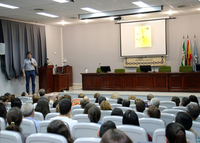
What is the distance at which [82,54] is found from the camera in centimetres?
1270

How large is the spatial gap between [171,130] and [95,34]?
10.9 m

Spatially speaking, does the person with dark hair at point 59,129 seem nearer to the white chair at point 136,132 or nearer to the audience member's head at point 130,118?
the white chair at point 136,132

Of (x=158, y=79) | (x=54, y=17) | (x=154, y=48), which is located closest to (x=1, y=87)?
(x=54, y=17)

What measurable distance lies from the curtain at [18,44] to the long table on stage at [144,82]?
272 centimetres

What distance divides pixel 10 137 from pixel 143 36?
972 centimetres

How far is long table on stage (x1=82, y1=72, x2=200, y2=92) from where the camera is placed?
834cm

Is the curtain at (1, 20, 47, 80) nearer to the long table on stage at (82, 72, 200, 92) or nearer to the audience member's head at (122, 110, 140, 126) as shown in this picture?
the long table on stage at (82, 72, 200, 92)

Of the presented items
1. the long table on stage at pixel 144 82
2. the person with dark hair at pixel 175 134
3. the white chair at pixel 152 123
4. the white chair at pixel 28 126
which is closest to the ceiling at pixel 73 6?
the long table on stage at pixel 144 82

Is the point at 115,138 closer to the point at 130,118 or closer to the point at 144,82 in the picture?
the point at 130,118

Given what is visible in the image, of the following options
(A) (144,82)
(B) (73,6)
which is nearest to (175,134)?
(B) (73,6)

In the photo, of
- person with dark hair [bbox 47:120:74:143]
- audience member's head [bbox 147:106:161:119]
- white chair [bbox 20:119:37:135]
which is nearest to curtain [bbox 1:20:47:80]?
white chair [bbox 20:119:37:135]

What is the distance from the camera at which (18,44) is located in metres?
9.77

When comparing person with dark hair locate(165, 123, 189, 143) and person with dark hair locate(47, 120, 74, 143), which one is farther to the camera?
person with dark hair locate(47, 120, 74, 143)

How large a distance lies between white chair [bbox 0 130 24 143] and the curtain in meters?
7.54
